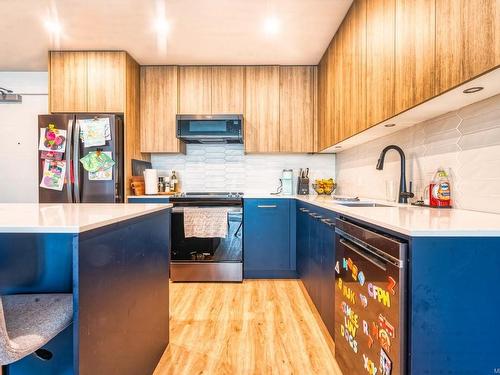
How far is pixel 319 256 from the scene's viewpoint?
2021mm

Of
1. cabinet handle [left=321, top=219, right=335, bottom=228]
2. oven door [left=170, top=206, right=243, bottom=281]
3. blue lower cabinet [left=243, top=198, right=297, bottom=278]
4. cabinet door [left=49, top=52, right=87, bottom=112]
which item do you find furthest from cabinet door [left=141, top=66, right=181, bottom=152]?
cabinet handle [left=321, top=219, right=335, bottom=228]

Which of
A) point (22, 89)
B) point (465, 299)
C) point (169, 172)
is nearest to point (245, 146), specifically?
point (169, 172)

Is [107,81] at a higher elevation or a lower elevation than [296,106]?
higher

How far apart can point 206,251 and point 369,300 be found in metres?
2.02

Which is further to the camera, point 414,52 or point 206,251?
point 206,251

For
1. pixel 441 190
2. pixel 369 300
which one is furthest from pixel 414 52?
pixel 369 300

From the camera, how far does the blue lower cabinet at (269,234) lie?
2947 millimetres

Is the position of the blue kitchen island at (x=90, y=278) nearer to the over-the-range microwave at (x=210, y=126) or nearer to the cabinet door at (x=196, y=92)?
the over-the-range microwave at (x=210, y=126)

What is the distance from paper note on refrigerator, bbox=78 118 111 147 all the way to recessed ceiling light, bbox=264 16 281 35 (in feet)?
5.82

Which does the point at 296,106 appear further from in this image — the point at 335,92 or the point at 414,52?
the point at 414,52

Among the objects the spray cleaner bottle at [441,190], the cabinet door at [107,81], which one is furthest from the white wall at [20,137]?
the spray cleaner bottle at [441,190]

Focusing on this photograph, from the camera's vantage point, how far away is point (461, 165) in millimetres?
1513

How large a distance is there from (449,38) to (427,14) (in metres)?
0.23

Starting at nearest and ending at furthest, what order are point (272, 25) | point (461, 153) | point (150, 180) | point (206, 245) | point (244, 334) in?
point (461, 153), point (244, 334), point (272, 25), point (206, 245), point (150, 180)
